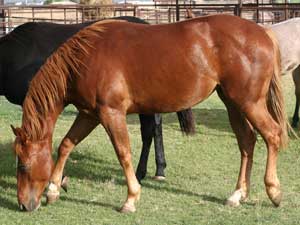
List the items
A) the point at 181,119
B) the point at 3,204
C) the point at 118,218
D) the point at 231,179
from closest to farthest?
the point at 118,218 < the point at 3,204 < the point at 231,179 < the point at 181,119

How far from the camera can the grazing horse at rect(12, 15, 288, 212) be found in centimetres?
466

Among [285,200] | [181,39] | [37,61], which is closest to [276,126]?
[285,200]

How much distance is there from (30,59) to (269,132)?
8.03 ft

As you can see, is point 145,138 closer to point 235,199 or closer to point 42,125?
point 235,199

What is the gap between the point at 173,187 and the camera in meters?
5.65

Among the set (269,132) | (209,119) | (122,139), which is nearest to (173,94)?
(122,139)

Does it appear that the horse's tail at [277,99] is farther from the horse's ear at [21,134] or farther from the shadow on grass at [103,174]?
the horse's ear at [21,134]

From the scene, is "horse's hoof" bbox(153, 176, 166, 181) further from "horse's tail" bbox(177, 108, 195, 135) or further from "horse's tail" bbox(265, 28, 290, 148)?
"horse's tail" bbox(265, 28, 290, 148)

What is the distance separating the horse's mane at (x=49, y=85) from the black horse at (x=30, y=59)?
931 millimetres

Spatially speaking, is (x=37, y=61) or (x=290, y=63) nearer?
(x=37, y=61)

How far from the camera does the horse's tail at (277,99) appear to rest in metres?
4.89

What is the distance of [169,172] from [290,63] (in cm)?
225

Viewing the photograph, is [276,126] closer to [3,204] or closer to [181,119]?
[181,119]

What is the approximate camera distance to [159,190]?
5.53 metres
